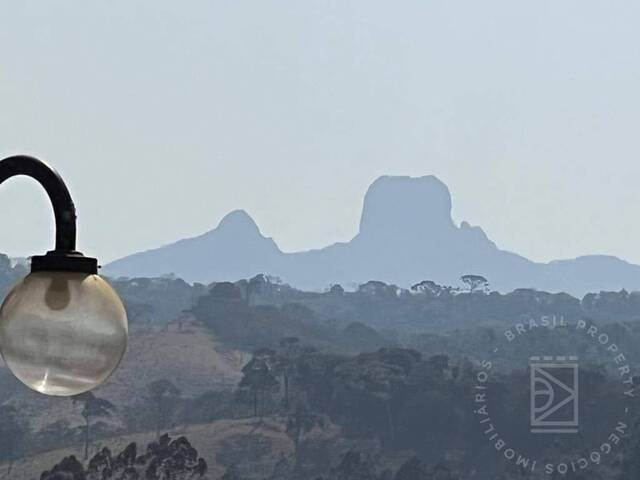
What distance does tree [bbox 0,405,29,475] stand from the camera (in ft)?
194

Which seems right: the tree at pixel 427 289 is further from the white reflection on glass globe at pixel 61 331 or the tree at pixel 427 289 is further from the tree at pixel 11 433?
the white reflection on glass globe at pixel 61 331

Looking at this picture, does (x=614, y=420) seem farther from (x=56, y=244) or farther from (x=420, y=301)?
(x=56, y=244)

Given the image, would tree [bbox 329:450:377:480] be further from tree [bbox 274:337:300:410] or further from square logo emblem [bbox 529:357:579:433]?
square logo emblem [bbox 529:357:579:433]

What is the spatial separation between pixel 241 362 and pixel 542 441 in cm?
1432

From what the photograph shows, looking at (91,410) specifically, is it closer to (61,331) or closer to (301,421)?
(301,421)

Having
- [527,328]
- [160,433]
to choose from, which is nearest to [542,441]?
[527,328]

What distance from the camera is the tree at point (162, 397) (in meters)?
64.6

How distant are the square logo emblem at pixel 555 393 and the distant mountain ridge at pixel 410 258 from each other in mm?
76755

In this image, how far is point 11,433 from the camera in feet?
197

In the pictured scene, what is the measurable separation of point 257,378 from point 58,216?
63.4 meters

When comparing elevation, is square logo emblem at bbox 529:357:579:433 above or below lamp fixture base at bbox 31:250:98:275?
above

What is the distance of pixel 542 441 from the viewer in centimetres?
6556

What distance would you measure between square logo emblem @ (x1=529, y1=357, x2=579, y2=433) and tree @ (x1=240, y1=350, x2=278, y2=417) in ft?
38.7

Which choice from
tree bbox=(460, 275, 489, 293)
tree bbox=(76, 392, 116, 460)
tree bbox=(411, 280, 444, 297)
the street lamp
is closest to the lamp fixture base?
the street lamp
